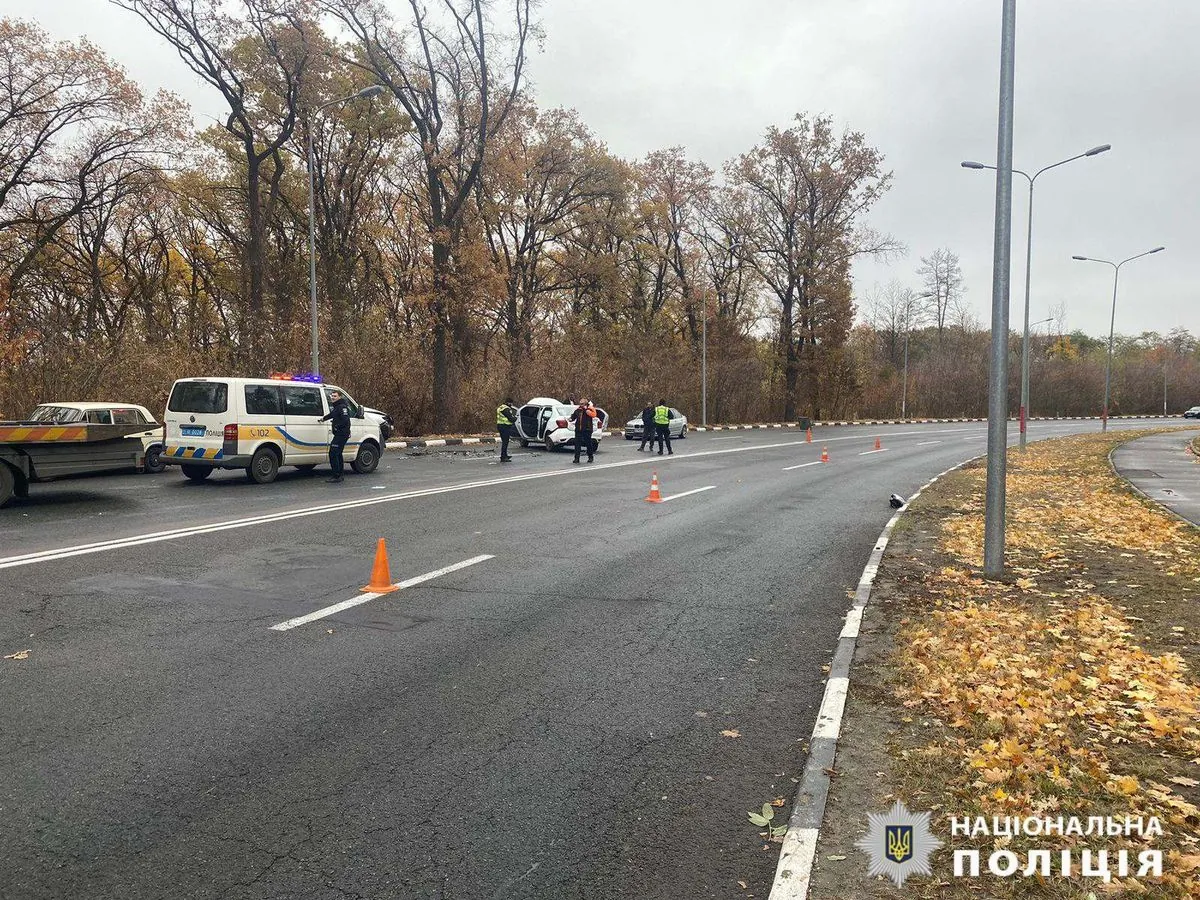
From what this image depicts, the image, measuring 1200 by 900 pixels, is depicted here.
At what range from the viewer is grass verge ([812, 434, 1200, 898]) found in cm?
318

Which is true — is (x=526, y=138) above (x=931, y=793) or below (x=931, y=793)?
above

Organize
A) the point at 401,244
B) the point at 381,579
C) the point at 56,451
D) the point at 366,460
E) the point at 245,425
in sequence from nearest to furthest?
the point at 381,579, the point at 56,451, the point at 245,425, the point at 366,460, the point at 401,244

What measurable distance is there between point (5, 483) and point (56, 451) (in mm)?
818

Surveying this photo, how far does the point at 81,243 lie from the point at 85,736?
42.5 m

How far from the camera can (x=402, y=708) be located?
4.54 m

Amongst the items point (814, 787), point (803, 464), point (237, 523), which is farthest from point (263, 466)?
point (803, 464)

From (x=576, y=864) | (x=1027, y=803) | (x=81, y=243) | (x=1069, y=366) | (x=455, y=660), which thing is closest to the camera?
(x=576, y=864)

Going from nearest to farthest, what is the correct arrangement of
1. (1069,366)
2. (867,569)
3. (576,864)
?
(576,864) → (867,569) → (1069,366)

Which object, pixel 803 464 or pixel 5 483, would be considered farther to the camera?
pixel 803 464

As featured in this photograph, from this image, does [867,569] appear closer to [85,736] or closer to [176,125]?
[85,736]

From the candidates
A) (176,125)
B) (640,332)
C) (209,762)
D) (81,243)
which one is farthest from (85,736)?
(640,332)

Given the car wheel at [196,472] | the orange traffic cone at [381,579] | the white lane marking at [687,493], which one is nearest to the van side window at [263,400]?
the car wheel at [196,472]

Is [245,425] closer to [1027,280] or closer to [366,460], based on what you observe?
[366,460]

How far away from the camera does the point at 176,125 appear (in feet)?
98.1
